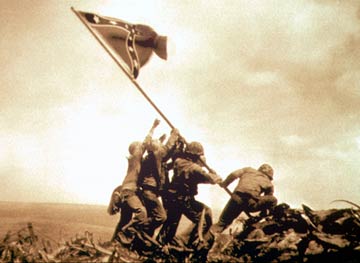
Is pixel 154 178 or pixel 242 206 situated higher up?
pixel 154 178

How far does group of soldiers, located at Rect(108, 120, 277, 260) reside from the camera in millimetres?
8156

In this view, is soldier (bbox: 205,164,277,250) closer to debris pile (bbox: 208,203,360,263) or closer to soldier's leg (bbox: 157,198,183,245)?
soldier's leg (bbox: 157,198,183,245)

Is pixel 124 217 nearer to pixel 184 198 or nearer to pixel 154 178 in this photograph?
pixel 154 178

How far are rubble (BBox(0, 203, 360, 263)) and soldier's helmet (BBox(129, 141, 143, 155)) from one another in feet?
7.00

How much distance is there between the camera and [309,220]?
6.80 meters

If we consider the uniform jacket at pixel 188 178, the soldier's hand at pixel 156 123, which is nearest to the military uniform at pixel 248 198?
the uniform jacket at pixel 188 178

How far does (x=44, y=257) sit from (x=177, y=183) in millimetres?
3328

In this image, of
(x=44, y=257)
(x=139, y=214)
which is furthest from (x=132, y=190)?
(x=44, y=257)

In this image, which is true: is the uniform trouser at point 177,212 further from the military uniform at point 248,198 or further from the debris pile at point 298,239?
the debris pile at point 298,239

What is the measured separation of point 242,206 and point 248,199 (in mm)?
194

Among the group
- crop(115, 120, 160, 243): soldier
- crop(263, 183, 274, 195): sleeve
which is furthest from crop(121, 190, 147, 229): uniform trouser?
crop(263, 183, 274, 195): sleeve

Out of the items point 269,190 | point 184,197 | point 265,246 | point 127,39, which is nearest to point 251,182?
point 269,190

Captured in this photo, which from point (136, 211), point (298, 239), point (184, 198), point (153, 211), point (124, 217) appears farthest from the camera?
point (184, 198)

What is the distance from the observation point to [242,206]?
8438 millimetres
